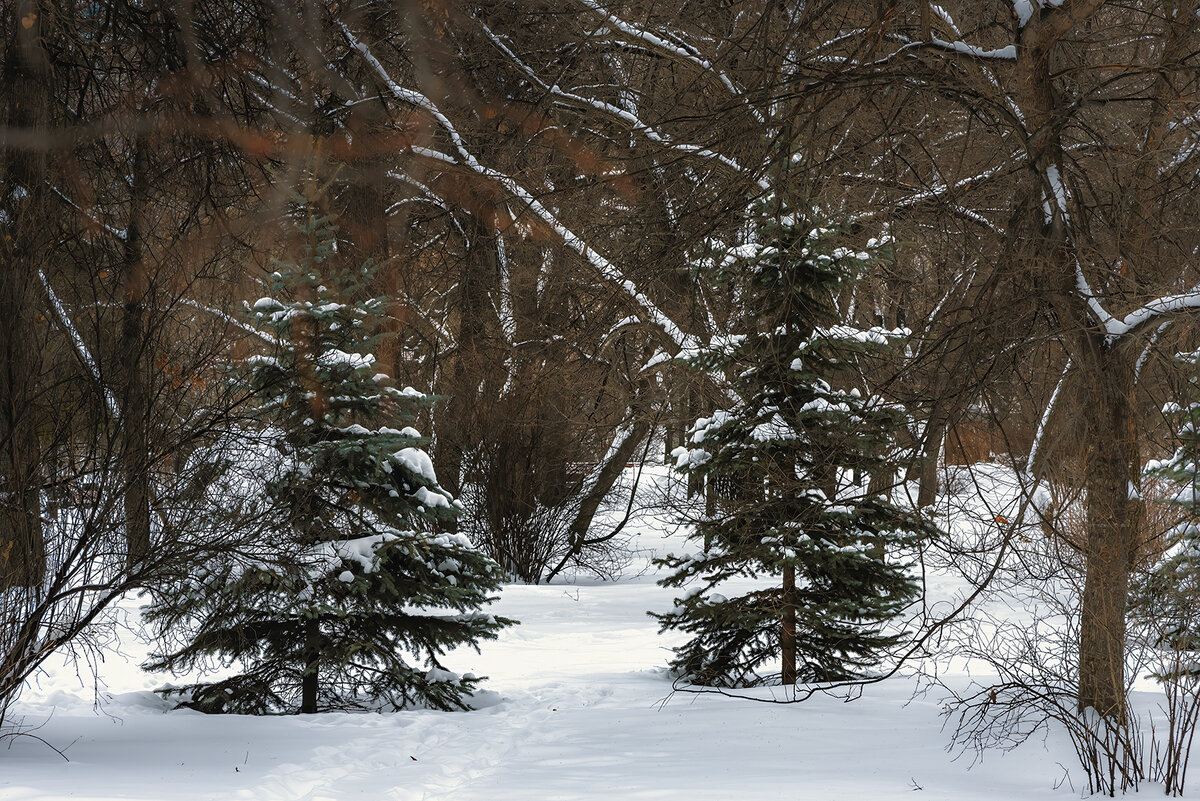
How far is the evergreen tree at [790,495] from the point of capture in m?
7.55

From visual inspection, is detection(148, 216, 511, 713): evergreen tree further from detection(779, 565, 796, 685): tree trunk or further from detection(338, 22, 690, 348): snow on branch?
detection(338, 22, 690, 348): snow on branch

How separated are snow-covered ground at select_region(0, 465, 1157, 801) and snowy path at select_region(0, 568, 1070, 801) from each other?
13 millimetres

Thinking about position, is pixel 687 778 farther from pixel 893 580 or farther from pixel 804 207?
pixel 804 207

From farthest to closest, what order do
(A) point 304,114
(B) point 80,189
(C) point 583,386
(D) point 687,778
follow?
(C) point 583,386, (A) point 304,114, (B) point 80,189, (D) point 687,778

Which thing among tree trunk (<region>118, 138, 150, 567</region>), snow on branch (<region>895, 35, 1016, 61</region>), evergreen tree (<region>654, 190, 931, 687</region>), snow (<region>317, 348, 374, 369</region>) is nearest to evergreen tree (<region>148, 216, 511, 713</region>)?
snow (<region>317, 348, 374, 369</region>)

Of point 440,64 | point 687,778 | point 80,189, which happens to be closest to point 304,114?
point 440,64

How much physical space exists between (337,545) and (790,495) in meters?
3.14

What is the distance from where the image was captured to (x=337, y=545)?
7309mm

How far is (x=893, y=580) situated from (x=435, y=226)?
45.9ft

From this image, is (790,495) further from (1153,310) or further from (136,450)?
(136,450)

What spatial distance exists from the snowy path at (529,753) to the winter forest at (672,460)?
0.04 meters

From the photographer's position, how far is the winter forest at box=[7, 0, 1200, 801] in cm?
561

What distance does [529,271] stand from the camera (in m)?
17.0

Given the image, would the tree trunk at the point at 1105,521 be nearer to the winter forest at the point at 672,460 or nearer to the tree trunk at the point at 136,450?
the winter forest at the point at 672,460
